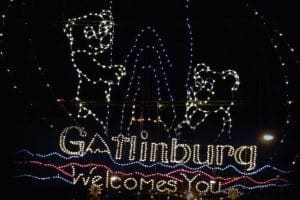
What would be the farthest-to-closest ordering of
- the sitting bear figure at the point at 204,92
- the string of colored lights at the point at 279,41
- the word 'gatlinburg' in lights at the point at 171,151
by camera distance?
the word 'gatlinburg' in lights at the point at 171,151, the sitting bear figure at the point at 204,92, the string of colored lights at the point at 279,41

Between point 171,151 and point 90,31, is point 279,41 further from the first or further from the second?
point 90,31

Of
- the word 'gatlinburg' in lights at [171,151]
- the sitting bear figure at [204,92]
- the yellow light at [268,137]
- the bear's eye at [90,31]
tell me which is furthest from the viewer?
the yellow light at [268,137]

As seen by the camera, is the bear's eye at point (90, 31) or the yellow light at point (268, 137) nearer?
the bear's eye at point (90, 31)

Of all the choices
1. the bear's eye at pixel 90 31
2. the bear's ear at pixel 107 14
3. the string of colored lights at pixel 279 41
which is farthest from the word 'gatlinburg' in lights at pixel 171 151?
the bear's ear at pixel 107 14

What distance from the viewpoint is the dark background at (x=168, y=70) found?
8.22 meters

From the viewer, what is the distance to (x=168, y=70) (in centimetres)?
928

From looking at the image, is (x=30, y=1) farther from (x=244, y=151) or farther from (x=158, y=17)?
(x=244, y=151)

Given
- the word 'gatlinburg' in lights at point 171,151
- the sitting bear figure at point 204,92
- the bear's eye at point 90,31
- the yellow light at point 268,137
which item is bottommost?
the word 'gatlinburg' in lights at point 171,151

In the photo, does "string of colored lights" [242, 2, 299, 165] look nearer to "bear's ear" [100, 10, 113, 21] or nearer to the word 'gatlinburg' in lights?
the word 'gatlinburg' in lights

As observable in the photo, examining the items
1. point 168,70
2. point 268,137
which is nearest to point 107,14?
point 168,70

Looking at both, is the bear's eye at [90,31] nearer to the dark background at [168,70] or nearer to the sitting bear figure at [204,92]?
the dark background at [168,70]

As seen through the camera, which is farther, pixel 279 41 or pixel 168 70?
pixel 168 70

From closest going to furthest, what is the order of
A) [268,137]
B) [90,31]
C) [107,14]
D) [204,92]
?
[107,14] < [90,31] < [204,92] < [268,137]

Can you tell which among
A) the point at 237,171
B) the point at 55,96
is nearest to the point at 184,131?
the point at 237,171
